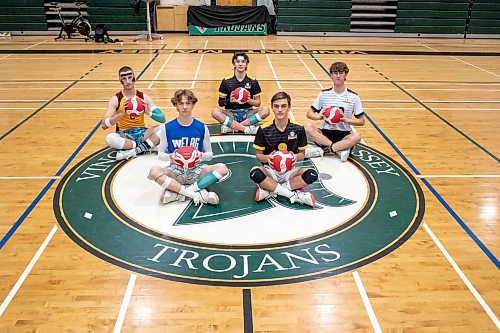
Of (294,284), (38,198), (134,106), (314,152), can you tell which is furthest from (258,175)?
(38,198)

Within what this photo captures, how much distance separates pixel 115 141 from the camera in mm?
6672

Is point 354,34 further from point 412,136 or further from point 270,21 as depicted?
point 412,136

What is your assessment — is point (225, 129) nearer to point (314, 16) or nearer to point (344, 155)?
point (344, 155)

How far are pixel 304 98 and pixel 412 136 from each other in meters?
2.82

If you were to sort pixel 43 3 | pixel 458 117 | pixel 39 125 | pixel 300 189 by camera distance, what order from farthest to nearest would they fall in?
1. pixel 43 3
2. pixel 458 117
3. pixel 39 125
4. pixel 300 189

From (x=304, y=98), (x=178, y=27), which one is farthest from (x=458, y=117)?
(x=178, y=27)

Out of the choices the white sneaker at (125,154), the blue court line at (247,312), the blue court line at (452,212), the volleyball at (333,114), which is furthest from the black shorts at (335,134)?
A: the blue court line at (247,312)

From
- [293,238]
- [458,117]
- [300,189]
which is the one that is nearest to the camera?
[293,238]

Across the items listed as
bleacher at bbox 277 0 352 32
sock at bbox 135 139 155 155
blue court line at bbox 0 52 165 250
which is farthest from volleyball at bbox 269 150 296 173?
bleacher at bbox 277 0 352 32

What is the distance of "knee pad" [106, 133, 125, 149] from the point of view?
21.9 ft

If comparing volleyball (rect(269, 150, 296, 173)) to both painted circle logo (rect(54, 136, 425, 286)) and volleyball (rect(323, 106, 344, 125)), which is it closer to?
painted circle logo (rect(54, 136, 425, 286))

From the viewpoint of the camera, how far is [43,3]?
738 inches

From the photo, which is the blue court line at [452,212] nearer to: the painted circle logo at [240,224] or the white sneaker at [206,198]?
the painted circle logo at [240,224]

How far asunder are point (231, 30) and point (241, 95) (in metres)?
12.6
